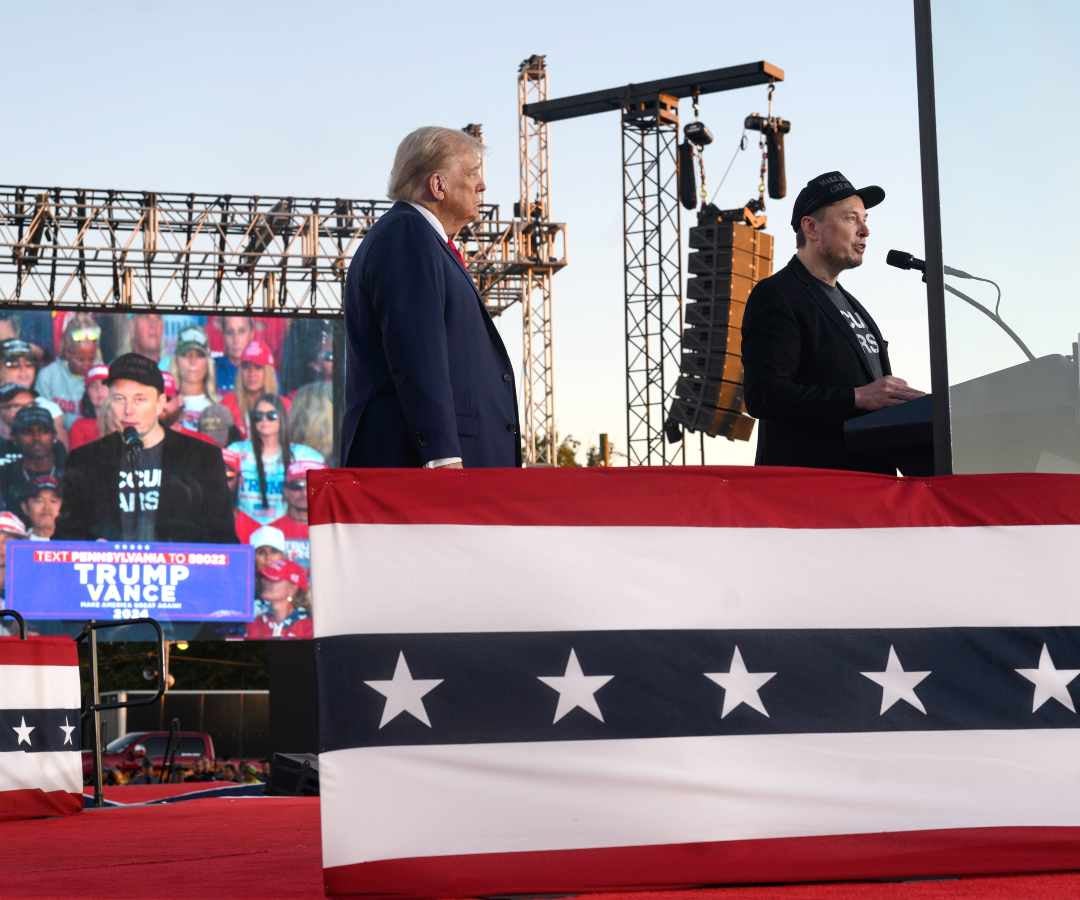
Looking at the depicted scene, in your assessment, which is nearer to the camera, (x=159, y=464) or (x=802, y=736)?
(x=802, y=736)

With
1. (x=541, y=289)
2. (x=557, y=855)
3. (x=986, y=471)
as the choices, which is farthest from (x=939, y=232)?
(x=541, y=289)

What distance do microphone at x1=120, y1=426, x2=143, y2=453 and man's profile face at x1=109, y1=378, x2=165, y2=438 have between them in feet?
0.22

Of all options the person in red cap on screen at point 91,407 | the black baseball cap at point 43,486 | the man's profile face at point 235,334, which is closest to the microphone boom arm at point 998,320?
the black baseball cap at point 43,486

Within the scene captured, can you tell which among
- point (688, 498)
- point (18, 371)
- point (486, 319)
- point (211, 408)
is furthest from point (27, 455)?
point (688, 498)

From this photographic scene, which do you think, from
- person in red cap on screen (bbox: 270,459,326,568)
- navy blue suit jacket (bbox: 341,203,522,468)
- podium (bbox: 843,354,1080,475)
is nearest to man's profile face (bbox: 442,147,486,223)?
navy blue suit jacket (bbox: 341,203,522,468)

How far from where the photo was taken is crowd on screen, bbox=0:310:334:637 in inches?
1116

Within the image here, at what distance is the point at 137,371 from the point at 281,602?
4496 millimetres

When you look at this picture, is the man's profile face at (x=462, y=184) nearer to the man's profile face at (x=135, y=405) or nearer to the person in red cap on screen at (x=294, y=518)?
the person in red cap on screen at (x=294, y=518)

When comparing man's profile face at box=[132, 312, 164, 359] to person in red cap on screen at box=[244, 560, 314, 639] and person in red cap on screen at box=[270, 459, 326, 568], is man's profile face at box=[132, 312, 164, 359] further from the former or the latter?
person in red cap on screen at box=[244, 560, 314, 639]

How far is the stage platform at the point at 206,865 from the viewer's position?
3.14 metres

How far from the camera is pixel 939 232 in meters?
3.88

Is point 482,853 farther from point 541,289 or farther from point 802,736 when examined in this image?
point 541,289

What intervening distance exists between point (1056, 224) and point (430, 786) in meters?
1.88

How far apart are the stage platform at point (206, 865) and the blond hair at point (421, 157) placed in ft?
5.12
